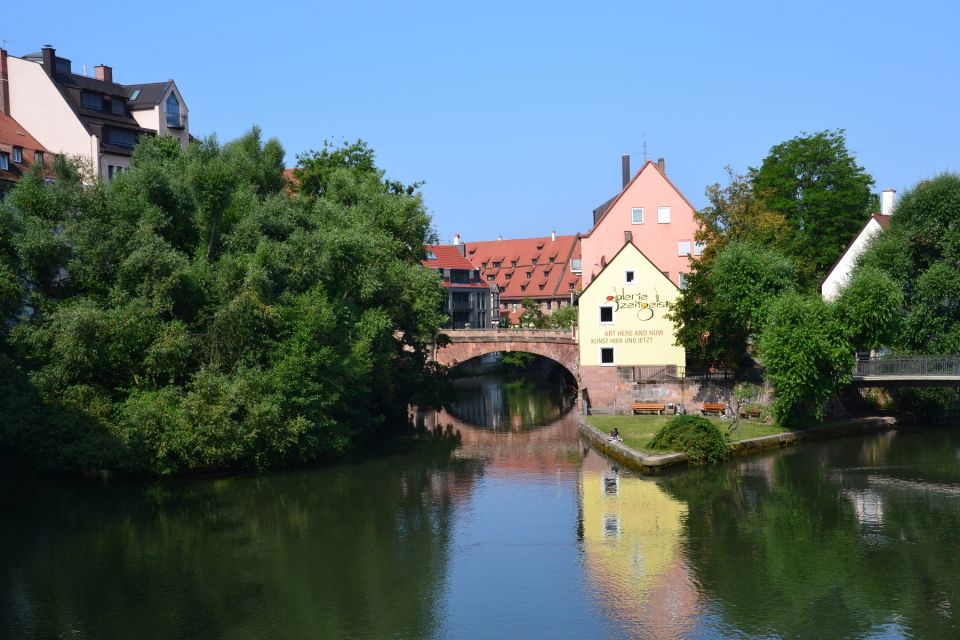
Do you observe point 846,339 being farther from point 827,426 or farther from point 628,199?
point 628,199

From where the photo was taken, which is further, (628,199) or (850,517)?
(628,199)

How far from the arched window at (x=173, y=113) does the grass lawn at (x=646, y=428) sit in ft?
116

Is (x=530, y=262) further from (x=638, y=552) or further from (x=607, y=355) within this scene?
(x=638, y=552)

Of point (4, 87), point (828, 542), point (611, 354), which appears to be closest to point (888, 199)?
point (611, 354)

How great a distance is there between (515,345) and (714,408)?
19.5 m

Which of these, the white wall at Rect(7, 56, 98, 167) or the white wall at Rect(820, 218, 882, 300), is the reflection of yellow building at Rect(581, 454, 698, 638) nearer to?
the white wall at Rect(820, 218, 882, 300)

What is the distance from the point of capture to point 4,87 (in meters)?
55.6

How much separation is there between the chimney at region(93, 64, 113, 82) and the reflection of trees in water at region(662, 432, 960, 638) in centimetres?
4689

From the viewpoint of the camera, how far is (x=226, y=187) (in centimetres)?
3966

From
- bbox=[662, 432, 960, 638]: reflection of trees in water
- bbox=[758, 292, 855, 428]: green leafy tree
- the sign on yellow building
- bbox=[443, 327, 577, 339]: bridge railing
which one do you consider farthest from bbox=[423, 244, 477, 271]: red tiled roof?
bbox=[662, 432, 960, 638]: reflection of trees in water

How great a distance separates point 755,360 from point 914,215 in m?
10.8

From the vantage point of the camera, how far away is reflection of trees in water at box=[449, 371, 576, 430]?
190 ft

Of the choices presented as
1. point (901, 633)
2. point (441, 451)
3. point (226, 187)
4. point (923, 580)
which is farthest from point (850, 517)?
point (226, 187)

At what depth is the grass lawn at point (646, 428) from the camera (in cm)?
4094
